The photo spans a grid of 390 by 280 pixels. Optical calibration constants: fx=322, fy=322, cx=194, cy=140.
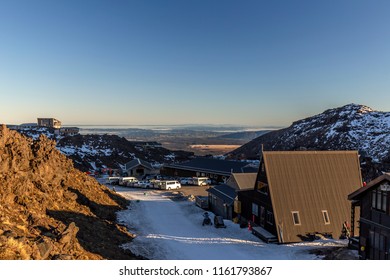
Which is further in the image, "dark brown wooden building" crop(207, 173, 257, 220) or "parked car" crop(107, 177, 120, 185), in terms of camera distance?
"parked car" crop(107, 177, 120, 185)

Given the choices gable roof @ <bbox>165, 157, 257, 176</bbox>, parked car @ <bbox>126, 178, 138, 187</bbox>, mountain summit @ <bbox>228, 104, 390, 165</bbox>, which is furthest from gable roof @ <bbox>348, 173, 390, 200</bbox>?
mountain summit @ <bbox>228, 104, 390, 165</bbox>

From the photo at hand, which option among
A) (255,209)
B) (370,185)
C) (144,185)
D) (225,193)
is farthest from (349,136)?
(370,185)

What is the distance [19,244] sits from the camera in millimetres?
13695

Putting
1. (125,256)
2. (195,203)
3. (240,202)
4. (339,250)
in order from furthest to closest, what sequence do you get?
(195,203) → (240,202) → (339,250) → (125,256)

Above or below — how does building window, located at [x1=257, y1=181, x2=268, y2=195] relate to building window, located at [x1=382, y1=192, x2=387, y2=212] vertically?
below

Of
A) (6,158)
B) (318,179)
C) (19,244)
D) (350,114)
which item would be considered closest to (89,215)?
(6,158)

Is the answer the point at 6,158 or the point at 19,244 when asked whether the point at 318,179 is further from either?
the point at 6,158

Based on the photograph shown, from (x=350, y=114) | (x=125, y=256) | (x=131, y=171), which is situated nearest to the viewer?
(x=125, y=256)

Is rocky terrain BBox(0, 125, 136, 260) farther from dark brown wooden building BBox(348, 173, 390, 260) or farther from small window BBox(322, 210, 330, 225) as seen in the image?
small window BBox(322, 210, 330, 225)

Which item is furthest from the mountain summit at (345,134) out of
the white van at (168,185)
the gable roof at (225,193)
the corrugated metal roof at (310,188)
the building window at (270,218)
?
the building window at (270,218)

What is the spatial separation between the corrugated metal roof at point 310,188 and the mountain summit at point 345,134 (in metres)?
51.3

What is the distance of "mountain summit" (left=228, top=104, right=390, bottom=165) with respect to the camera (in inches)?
3551

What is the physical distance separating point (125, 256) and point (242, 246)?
29.8 feet

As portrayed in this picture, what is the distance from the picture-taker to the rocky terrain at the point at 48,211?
15.5m
